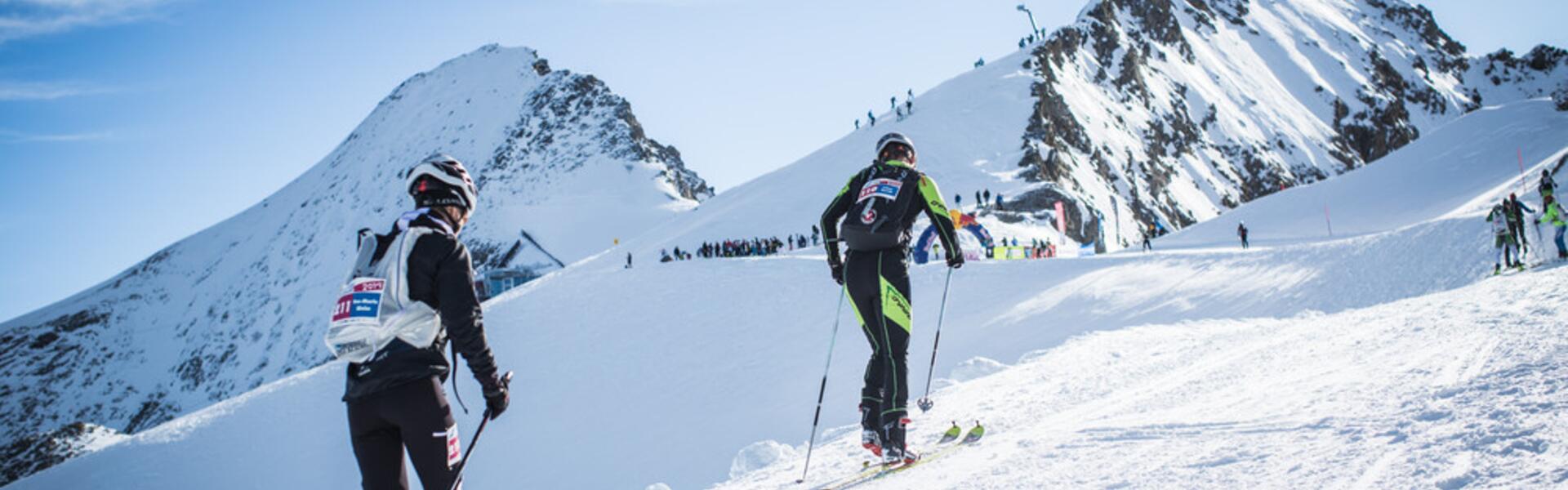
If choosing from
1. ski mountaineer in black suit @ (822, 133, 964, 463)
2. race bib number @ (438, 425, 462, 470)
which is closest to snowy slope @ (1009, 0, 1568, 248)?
ski mountaineer in black suit @ (822, 133, 964, 463)

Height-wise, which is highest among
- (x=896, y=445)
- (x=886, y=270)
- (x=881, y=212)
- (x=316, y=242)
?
(x=316, y=242)

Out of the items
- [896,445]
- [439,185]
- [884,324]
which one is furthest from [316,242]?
[439,185]

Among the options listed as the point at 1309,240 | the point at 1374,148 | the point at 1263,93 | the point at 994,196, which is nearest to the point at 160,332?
the point at 994,196

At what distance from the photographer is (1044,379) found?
7.43m

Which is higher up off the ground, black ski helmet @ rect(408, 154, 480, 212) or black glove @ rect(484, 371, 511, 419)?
black ski helmet @ rect(408, 154, 480, 212)

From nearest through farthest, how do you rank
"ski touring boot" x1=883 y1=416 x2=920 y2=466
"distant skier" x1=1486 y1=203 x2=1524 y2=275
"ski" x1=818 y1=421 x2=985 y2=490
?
"ski" x1=818 y1=421 x2=985 y2=490
"ski touring boot" x1=883 y1=416 x2=920 y2=466
"distant skier" x1=1486 y1=203 x2=1524 y2=275

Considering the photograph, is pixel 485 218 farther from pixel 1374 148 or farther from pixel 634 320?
pixel 1374 148

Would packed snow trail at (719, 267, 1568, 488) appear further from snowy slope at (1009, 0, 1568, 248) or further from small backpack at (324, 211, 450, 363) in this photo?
snowy slope at (1009, 0, 1568, 248)

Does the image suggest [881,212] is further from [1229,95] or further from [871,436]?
[1229,95]

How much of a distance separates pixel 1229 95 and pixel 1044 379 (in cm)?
8561

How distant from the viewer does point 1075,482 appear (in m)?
3.71

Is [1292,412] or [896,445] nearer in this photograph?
[1292,412]

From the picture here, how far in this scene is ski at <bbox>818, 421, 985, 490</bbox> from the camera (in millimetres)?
4785

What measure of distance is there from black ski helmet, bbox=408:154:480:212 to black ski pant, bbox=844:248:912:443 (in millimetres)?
2447
